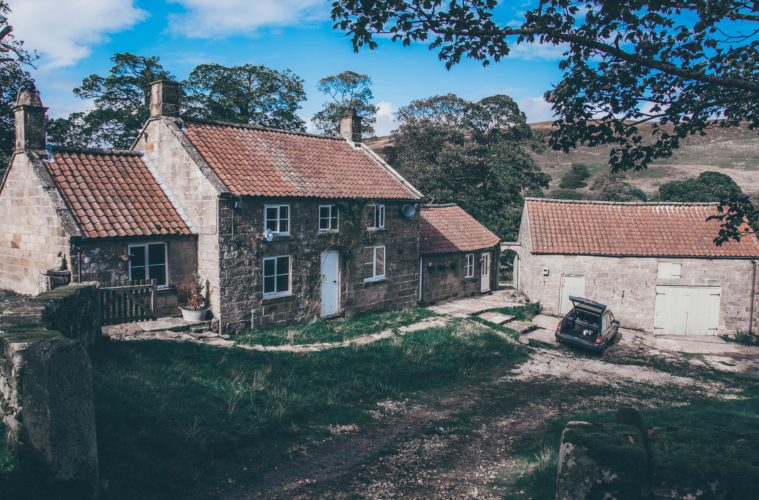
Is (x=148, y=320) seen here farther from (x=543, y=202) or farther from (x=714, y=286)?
(x=714, y=286)

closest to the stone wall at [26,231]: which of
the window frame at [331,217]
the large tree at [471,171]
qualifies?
the window frame at [331,217]

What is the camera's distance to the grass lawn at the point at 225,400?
24.9 feet

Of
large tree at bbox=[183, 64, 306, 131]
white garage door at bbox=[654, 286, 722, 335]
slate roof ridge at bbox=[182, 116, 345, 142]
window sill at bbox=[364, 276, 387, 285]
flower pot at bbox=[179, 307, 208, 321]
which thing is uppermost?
large tree at bbox=[183, 64, 306, 131]

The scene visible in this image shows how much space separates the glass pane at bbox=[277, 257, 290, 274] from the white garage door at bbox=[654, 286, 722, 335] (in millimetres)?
18221

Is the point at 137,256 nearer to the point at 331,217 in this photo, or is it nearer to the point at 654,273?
the point at 331,217

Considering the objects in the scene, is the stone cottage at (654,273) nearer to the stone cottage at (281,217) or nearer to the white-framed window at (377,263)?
the stone cottage at (281,217)

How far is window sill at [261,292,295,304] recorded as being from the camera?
17.5 m

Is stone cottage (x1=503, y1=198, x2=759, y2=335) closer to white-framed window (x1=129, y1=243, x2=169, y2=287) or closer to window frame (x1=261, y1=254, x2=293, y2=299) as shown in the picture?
window frame (x1=261, y1=254, x2=293, y2=299)

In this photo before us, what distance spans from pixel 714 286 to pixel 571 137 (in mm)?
20846

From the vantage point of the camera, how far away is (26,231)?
16.4 m

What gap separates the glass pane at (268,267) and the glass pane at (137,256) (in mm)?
3973

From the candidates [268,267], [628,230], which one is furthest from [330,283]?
[628,230]

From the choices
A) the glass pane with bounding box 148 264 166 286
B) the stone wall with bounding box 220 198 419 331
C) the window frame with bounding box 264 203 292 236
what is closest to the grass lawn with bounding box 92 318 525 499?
the stone wall with bounding box 220 198 419 331

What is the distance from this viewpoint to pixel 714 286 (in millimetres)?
24109
